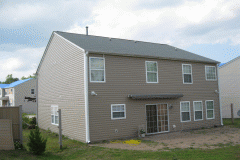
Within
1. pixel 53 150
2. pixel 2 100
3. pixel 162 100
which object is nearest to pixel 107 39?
pixel 162 100

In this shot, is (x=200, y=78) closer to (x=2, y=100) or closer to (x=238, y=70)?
(x=238, y=70)

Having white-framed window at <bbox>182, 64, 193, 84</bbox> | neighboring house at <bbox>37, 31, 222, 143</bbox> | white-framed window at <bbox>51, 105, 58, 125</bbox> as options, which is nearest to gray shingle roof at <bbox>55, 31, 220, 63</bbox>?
neighboring house at <bbox>37, 31, 222, 143</bbox>

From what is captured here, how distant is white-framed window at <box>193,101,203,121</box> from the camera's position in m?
16.9

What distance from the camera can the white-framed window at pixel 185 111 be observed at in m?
16.2

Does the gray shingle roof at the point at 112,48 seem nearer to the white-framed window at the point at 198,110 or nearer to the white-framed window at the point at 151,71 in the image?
the white-framed window at the point at 151,71

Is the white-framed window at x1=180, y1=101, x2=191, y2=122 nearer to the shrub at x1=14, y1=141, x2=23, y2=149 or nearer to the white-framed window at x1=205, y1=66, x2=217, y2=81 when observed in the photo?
the white-framed window at x1=205, y1=66, x2=217, y2=81

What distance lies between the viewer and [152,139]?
42.8 ft

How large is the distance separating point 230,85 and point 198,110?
8.82 meters

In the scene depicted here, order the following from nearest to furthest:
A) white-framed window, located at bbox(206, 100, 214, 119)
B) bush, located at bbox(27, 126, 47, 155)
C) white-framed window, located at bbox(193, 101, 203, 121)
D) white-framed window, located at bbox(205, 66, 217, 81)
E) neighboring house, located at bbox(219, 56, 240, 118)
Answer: bush, located at bbox(27, 126, 47, 155) → white-framed window, located at bbox(193, 101, 203, 121) → white-framed window, located at bbox(206, 100, 214, 119) → white-framed window, located at bbox(205, 66, 217, 81) → neighboring house, located at bbox(219, 56, 240, 118)

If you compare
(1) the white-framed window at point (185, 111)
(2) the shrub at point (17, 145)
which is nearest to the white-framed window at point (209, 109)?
(1) the white-framed window at point (185, 111)

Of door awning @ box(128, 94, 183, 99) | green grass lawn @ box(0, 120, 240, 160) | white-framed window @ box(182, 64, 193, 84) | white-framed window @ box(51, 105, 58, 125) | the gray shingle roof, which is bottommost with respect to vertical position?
green grass lawn @ box(0, 120, 240, 160)

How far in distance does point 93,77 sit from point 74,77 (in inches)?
61.5

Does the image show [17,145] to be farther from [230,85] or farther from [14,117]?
[230,85]

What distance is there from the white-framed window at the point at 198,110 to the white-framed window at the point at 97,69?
7996mm
